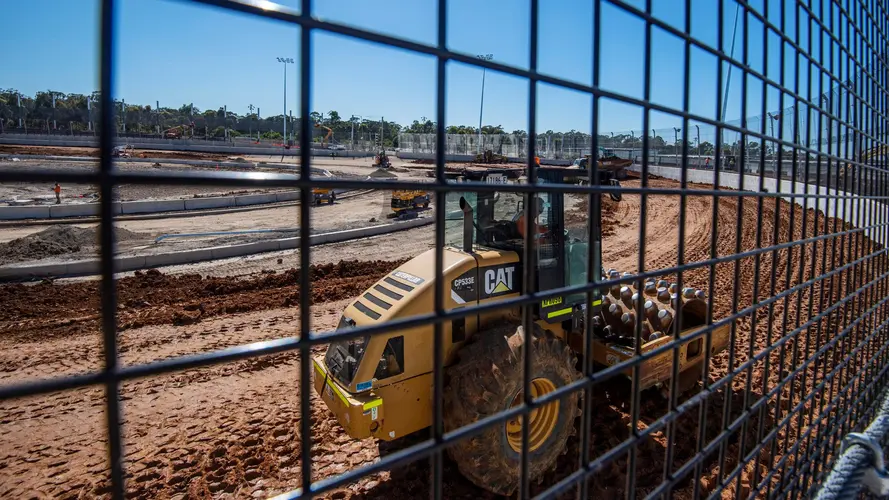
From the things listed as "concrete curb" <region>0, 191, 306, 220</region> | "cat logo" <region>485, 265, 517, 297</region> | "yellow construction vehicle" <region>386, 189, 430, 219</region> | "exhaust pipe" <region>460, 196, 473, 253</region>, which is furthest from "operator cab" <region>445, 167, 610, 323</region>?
"yellow construction vehicle" <region>386, 189, 430, 219</region>

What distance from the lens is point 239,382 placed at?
6.37m

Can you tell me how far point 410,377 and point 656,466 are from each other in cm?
228

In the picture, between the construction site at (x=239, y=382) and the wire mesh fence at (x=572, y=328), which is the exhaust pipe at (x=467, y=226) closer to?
the wire mesh fence at (x=572, y=328)

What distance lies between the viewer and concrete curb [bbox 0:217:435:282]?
11.5 meters

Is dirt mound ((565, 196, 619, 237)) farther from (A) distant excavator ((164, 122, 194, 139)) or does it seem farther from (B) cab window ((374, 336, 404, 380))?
(A) distant excavator ((164, 122, 194, 139))

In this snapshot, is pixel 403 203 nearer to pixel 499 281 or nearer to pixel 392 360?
pixel 499 281

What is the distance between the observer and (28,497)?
4316 millimetres

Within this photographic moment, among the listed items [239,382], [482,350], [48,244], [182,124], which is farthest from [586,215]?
[182,124]

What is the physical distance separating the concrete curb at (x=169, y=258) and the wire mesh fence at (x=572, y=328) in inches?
281

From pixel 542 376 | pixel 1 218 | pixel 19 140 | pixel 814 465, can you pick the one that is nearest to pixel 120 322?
pixel 542 376

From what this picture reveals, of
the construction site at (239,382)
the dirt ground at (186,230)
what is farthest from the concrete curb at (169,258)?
the dirt ground at (186,230)

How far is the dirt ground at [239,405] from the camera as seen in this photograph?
14.1ft

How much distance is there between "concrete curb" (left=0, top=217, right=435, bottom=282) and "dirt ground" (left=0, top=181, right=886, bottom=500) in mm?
1051

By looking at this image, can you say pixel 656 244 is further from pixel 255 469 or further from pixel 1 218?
pixel 1 218
